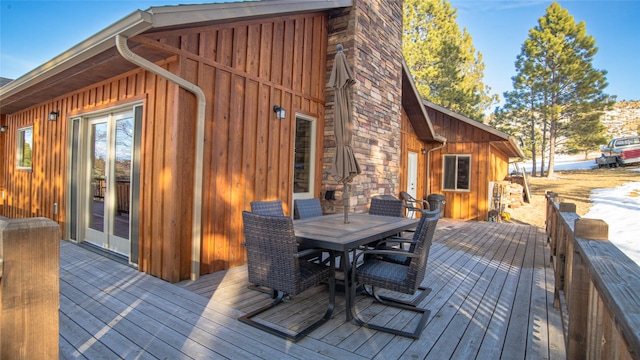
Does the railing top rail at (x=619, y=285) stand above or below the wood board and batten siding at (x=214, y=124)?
below

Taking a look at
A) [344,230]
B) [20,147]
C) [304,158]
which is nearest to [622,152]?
[304,158]

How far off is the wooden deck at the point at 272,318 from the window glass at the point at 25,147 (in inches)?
149

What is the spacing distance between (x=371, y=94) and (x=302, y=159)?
196cm

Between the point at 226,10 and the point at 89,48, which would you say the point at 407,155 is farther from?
the point at 89,48

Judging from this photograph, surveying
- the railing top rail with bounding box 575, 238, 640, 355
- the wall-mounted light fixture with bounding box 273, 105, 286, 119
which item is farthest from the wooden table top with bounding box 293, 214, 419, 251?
the wall-mounted light fixture with bounding box 273, 105, 286, 119

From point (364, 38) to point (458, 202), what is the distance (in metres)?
6.22

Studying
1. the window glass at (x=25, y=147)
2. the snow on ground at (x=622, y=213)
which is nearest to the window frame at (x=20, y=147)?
the window glass at (x=25, y=147)

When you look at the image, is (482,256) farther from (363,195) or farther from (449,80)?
(449,80)

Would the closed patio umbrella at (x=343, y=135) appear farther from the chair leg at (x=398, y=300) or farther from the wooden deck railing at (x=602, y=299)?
the wooden deck railing at (x=602, y=299)

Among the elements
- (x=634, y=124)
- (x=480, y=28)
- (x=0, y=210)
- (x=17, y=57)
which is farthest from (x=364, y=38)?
(x=634, y=124)

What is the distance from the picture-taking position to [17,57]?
9141 millimetres

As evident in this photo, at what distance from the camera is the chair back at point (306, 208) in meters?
4.15

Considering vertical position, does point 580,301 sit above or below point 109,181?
below

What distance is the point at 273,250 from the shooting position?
2525mm
